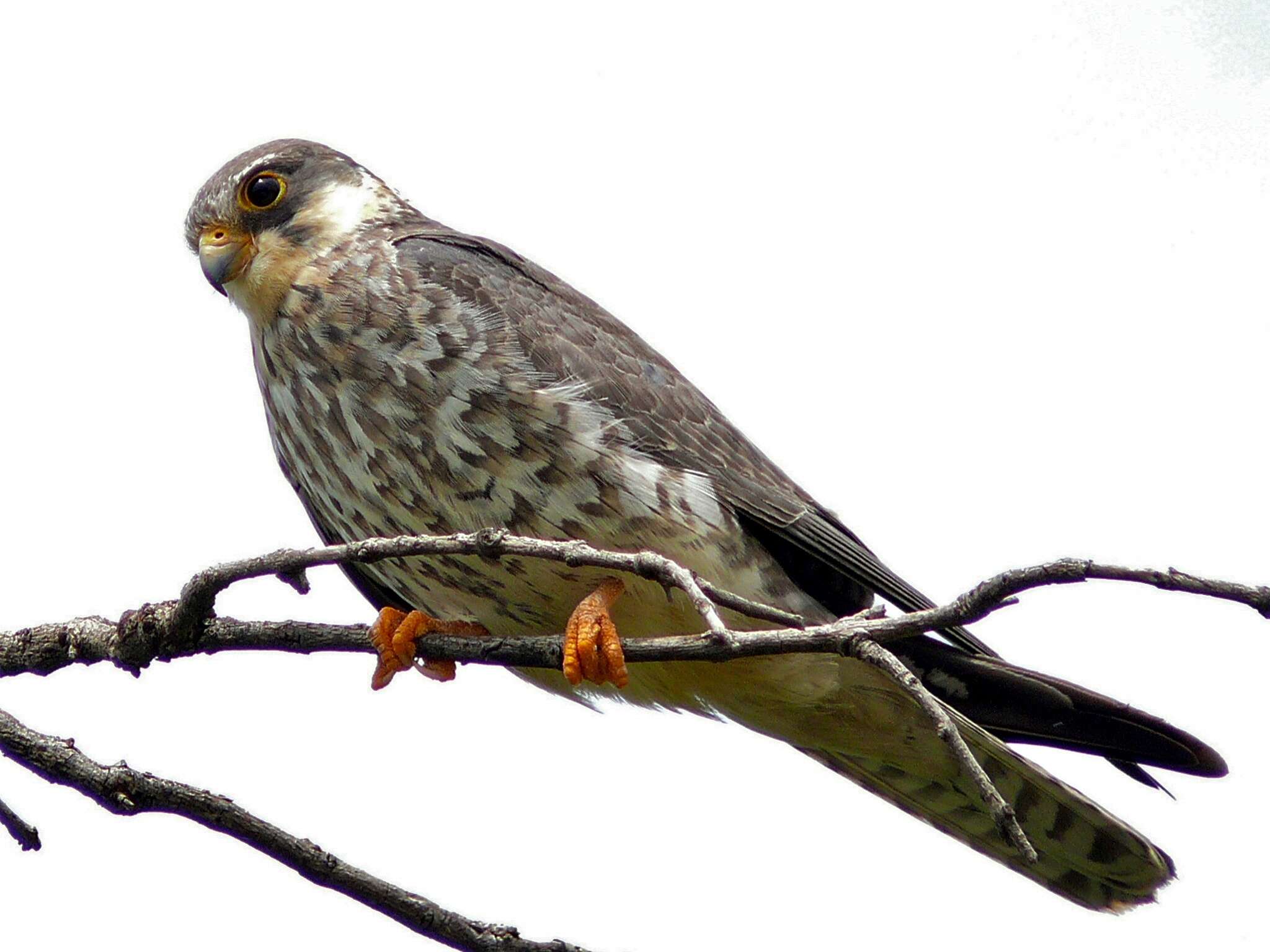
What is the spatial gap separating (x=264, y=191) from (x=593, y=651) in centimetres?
180

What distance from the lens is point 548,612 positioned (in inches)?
138

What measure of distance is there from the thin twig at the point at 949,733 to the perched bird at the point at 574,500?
100 centimetres

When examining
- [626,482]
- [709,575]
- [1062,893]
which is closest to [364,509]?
[626,482]

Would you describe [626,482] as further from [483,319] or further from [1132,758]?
[1132,758]

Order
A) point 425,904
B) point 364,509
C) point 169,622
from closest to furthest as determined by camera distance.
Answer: point 425,904 < point 169,622 < point 364,509

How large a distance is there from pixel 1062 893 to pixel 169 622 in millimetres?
2496

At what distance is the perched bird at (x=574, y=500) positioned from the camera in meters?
3.42

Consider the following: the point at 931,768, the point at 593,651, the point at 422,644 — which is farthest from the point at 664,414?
the point at 931,768

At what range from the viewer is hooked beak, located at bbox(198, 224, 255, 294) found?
12.8ft

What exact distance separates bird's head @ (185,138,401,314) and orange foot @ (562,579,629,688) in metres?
1.32

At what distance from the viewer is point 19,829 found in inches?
100

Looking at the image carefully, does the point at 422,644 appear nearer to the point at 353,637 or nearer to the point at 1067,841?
the point at 353,637

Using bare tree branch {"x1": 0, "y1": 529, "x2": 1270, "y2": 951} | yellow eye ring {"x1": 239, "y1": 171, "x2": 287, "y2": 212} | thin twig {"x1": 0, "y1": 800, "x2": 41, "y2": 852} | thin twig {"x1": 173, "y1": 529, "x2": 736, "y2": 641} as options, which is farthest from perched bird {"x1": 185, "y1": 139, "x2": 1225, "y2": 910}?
thin twig {"x1": 0, "y1": 800, "x2": 41, "y2": 852}

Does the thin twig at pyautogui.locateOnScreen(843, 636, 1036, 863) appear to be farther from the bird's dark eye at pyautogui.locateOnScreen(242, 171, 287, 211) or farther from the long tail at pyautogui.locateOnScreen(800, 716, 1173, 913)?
the bird's dark eye at pyautogui.locateOnScreen(242, 171, 287, 211)
